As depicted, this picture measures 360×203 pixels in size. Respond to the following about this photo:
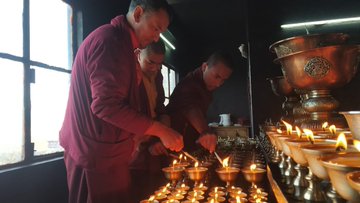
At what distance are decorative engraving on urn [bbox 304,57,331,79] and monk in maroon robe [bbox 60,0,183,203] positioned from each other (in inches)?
31.9

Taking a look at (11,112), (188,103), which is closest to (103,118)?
(11,112)

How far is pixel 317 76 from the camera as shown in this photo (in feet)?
4.83

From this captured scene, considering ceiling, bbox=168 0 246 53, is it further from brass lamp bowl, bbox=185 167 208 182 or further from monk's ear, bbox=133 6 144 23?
brass lamp bowl, bbox=185 167 208 182

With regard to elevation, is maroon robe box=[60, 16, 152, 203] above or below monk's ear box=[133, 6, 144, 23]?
below

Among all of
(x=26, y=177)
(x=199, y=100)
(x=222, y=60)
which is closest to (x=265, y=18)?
(x=222, y=60)

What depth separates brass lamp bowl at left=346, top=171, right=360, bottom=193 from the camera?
1.28 ft

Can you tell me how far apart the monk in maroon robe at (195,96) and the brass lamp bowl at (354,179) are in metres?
1.87

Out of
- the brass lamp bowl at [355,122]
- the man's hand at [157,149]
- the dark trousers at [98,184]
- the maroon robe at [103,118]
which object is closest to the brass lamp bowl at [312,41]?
the brass lamp bowl at [355,122]

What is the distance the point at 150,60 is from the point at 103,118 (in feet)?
3.40

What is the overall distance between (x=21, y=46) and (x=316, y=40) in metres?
2.01

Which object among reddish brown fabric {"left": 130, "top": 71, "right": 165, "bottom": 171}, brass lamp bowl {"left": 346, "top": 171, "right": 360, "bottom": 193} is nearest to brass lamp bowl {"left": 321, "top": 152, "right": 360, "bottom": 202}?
brass lamp bowl {"left": 346, "top": 171, "right": 360, "bottom": 193}

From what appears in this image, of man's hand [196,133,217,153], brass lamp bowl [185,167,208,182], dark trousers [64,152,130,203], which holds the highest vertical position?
man's hand [196,133,217,153]

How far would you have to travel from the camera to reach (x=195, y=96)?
2514mm

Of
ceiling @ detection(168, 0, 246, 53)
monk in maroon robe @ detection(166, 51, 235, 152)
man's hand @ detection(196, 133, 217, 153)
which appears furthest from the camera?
ceiling @ detection(168, 0, 246, 53)
